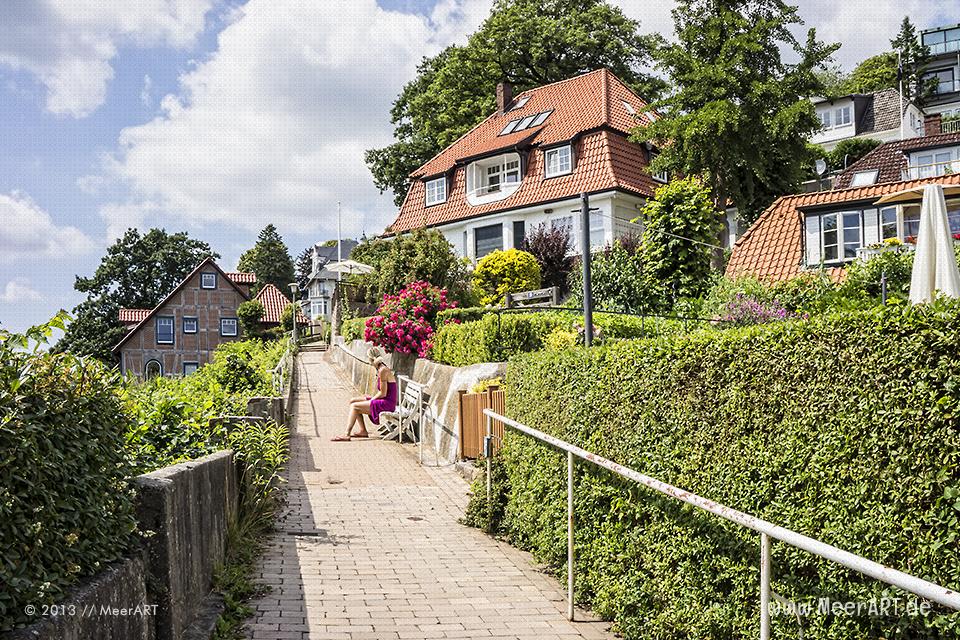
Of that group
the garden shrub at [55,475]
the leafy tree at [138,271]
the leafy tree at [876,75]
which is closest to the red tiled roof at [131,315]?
the leafy tree at [138,271]

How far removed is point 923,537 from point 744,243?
97.4 ft

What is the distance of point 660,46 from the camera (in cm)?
3080

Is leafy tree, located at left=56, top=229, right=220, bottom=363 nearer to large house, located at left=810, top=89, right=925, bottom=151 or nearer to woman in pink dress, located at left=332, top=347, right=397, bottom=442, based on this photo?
large house, located at left=810, top=89, right=925, bottom=151

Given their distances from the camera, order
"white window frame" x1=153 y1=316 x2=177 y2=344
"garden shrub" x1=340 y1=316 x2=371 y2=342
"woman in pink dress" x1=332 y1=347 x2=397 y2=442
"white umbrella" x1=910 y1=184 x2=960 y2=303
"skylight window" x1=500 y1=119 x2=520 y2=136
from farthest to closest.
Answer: "white window frame" x1=153 y1=316 x2=177 y2=344 < "skylight window" x1=500 y1=119 x2=520 y2=136 < "garden shrub" x1=340 y1=316 x2=371 y2=342 < "woman in pink dress" x1=332 y1=347 x2=397 y2=442 < "white umbrella" x1=910 y1=184 x2=960 y2=303

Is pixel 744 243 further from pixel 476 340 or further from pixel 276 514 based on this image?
pixel 276 514

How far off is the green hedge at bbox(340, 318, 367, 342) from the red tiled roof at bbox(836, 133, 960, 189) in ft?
101

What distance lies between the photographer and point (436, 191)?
→ 43.0m

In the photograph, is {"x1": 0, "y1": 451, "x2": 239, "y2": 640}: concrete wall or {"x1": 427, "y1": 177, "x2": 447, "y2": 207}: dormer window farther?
{"x1": 427, "y1": 177, "x2": 447, "y2": 207}: dormer window

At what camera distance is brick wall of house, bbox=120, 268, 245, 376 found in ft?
220

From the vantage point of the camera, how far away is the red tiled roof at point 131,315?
71.3 metres

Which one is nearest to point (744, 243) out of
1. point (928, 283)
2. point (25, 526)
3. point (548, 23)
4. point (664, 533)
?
point (548, 23)

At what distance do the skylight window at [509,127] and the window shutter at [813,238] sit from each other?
15718mm

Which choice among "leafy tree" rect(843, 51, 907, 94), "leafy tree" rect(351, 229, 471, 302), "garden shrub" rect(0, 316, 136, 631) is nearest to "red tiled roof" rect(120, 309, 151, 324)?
"leafy tree" rect(351, 229, 471, 302)

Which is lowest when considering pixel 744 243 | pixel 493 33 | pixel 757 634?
pixel 757 634
